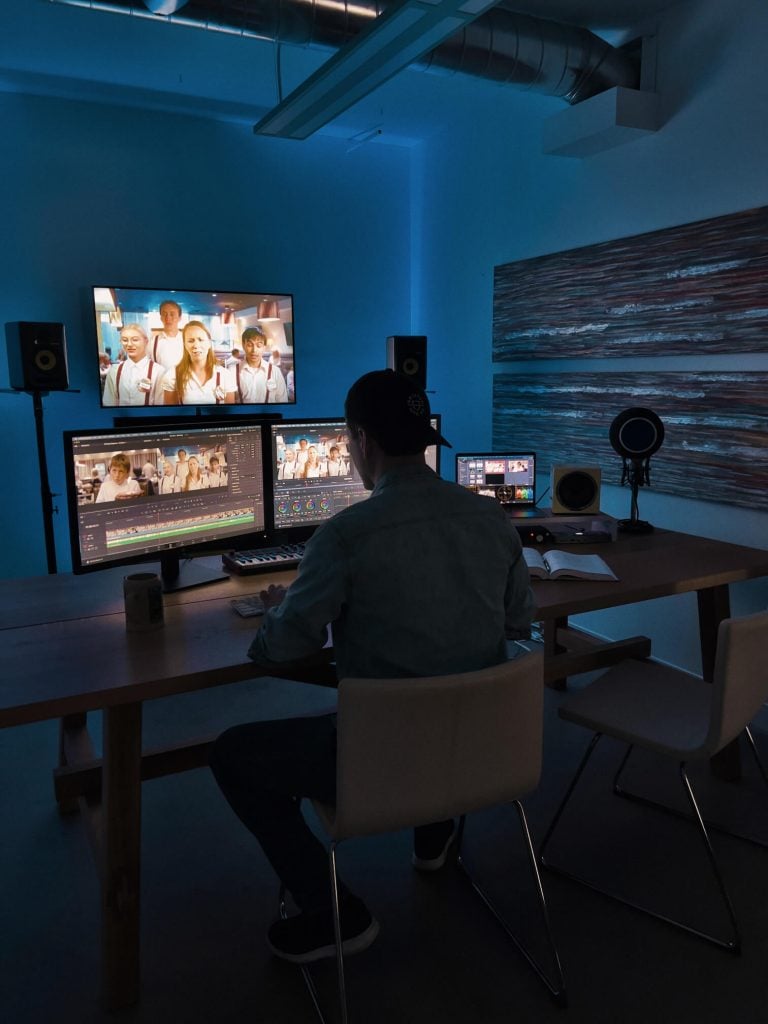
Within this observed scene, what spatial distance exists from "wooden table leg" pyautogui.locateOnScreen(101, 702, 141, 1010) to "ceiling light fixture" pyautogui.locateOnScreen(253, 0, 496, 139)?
2.09 m

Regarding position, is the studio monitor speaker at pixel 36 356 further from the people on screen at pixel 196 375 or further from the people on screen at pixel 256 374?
the people on screen at pixel 256 374

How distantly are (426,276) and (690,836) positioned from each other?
160 inches

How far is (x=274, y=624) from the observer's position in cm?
152

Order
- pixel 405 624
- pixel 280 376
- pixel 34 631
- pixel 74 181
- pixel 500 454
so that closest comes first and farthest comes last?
pixel 405 624
pixel 34 631
pixel 500 454
pixel 74 181
pixel 280 376

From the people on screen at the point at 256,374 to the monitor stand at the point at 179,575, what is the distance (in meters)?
2.66

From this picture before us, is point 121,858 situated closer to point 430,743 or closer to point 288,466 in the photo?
point 430,743

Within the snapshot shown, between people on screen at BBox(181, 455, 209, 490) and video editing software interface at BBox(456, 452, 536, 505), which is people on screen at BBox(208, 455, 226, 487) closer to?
people on screen at BBox(181, 455, 209, 490)

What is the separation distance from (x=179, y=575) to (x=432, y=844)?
1043mm

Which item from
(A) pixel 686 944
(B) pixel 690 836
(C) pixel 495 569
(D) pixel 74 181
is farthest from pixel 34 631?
(D) pixel 74 181

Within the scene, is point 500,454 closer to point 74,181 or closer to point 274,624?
point 274,624

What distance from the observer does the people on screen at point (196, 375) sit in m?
4.59

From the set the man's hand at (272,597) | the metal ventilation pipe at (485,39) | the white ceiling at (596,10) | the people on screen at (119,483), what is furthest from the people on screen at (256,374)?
the man's hand at (272,597)

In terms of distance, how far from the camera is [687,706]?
2.07m

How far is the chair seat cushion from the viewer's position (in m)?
1.88
